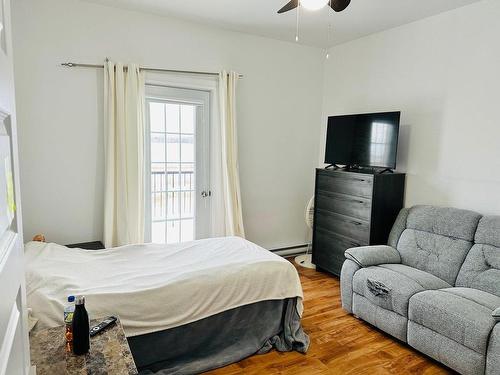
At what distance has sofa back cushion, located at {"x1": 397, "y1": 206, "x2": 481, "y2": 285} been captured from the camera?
9.54ft

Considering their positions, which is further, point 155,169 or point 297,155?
point 297,155

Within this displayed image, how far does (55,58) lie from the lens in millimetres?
3203

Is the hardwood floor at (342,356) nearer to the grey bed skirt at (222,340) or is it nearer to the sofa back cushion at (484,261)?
the grey bed skirt at (222,340)

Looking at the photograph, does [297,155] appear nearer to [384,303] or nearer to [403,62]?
[403,62]

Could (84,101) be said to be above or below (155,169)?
above

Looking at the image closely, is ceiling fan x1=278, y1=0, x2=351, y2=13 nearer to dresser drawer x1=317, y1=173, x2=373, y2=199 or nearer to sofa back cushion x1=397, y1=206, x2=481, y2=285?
dresser drawer x1=317, y1=173, x2=373, y2=199

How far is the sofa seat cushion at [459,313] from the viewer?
85.7 inches

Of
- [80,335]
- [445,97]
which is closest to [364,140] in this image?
[445,97]

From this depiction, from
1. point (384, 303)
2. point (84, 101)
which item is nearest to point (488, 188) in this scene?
point (384, 303)

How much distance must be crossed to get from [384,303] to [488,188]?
1423 mm

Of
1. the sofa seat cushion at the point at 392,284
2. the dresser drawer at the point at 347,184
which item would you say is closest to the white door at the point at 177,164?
the dresser drawer at the point at 347,184

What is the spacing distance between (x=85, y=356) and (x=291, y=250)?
360cm

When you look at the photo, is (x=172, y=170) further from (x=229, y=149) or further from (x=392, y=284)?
(x=392, y=284)

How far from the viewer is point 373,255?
3.15 m
